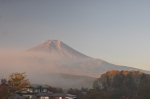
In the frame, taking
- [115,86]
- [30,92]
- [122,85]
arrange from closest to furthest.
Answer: [122,85]
[115,86]
[30,92]

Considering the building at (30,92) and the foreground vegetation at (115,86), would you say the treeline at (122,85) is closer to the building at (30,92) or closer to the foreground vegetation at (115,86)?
the foreground vegetation at (115,86)

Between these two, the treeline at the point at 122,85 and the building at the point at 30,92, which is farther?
the building at the point at 30,92

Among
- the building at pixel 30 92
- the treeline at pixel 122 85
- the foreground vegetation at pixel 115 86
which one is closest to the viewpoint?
the foreground vegetation at pixel 115 86

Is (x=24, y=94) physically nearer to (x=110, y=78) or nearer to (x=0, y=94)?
(x=110, y=78)

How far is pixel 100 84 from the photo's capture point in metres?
91.8

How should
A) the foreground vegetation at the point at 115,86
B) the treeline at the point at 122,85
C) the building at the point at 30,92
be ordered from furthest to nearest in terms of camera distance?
the building at the point at 30,92 → the treeline at the point at 122,85 → the foreground vegetation at the point at 115,86

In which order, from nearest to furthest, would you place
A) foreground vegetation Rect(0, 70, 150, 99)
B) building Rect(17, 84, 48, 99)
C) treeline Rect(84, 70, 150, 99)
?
foreground vegetation Rect(0, 70, 150, 99) → treeline Rect(84, 70, 150, 99) → building Rect(17, 84, 48, 99)

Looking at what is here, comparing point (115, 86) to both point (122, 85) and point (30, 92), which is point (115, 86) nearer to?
point (122, 85)

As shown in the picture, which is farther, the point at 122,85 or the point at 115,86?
the point at 115,86

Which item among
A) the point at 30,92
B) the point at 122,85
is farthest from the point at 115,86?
the point at 30,92

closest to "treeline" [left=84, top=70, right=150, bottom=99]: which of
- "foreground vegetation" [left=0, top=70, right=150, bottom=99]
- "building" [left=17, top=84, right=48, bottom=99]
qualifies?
"foreground vegetation" [left=0, top=70, right=150, bottom=99]

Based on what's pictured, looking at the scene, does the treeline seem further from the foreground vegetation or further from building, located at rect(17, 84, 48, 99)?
building, located at rect(17, 84, 48, 99)

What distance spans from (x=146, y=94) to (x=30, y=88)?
4262 cm

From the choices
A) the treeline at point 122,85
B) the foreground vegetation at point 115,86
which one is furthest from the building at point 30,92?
the treeline at point 122,85
